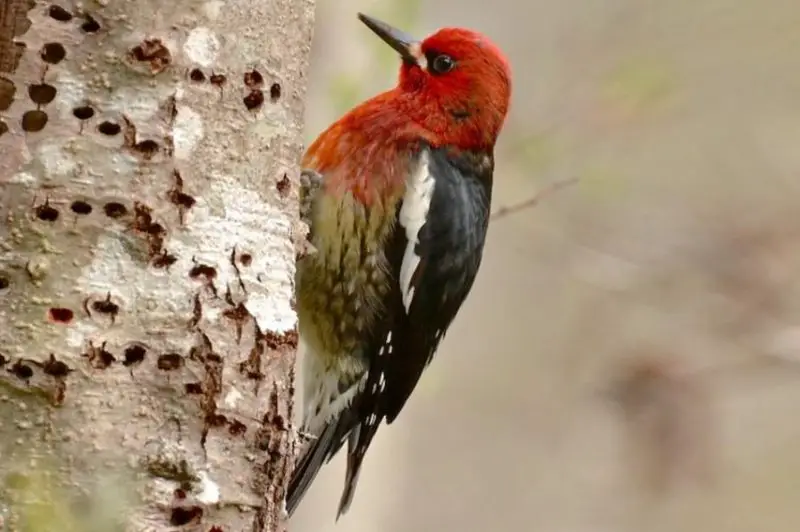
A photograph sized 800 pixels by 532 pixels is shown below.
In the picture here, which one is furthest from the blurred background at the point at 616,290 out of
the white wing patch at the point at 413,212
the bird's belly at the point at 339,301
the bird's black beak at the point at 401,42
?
the bird's belly at the point at 339,301

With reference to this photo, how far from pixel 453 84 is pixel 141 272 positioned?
1450 mm

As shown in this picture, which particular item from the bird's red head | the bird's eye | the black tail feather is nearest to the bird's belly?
the black tail feather

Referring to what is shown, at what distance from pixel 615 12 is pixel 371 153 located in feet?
7.86

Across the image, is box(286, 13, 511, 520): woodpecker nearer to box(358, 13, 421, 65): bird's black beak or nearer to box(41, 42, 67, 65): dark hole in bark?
box(358, 13, 421, 65): bird's black beak

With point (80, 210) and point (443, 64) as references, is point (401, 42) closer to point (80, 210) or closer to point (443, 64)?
point (443, 64)

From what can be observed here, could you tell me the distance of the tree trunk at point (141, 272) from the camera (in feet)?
4.24

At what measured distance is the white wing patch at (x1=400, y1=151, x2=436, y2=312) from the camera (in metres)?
2.58

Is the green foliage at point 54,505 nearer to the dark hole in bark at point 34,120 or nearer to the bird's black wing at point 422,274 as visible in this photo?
the dark hole in bark at point 34,120

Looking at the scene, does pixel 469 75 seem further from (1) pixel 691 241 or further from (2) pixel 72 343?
(1) pixel 691 241

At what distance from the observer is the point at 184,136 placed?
1.43 meters

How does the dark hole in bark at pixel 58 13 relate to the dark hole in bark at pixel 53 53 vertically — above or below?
above

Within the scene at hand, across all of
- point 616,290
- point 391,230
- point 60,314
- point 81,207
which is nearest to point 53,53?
point 81,207

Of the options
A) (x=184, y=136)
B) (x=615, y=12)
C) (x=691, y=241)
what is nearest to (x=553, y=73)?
(x=615, y=12)

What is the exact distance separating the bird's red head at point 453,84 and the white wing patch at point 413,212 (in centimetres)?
11
